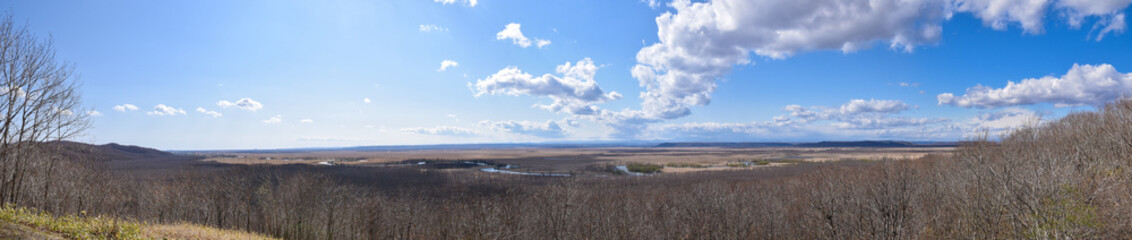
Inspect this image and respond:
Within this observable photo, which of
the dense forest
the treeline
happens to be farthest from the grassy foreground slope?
the treeline

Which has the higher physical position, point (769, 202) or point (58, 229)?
point (58, 229)

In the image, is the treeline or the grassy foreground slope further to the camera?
the treeline

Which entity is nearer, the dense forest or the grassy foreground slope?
the grassy foreground slope

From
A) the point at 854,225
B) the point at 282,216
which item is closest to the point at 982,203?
the point at 854,225

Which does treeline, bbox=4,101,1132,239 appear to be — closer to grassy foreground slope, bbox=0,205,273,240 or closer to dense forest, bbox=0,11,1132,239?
dense forest, bbox=0,11,1132,239

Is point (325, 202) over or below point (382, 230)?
over

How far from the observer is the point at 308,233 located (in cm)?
4256

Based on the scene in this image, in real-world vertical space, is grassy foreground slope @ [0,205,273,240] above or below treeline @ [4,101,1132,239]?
above

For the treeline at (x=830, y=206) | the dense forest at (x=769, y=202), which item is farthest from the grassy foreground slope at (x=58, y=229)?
the treeline at (x=830, y=206)

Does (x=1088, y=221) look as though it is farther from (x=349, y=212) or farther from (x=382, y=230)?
(x=349, y=212)

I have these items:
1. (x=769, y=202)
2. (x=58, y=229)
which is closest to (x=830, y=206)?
(x=769, y=202)

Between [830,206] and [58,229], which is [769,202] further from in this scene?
[58,229]

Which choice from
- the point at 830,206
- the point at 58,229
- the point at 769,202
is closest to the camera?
the point at 58,229

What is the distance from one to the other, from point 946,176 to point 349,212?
234 feet
